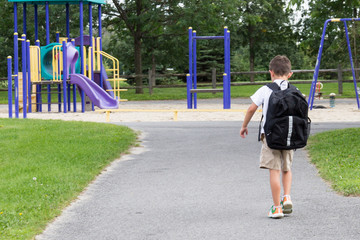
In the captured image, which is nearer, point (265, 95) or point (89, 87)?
point (265, 95)

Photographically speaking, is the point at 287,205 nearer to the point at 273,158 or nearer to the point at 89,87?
the point at 273,158

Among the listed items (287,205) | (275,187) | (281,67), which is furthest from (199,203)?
(281,67)

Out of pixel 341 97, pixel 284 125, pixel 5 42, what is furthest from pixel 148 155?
pixel 5 42

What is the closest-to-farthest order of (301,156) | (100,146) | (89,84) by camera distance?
(301,156)
(100,146)
(89,84)

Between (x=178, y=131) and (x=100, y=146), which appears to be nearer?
(x=100, y=146)

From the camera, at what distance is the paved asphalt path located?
221 inches

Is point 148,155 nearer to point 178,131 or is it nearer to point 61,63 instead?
point 178,131

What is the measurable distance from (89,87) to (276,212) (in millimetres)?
16047

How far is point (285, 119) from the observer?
6.06 m

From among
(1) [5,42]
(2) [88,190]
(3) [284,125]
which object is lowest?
(2) [88,190]

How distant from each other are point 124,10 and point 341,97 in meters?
11.6

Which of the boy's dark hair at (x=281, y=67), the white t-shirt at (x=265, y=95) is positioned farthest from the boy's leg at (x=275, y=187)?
the boy's dark hair at (x=281, y=67)

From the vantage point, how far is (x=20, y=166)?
29.8ft

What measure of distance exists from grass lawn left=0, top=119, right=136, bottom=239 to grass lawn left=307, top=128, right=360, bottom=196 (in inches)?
115
